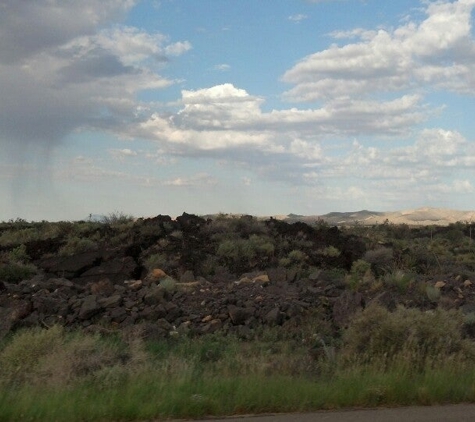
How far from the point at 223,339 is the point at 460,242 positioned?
120ft

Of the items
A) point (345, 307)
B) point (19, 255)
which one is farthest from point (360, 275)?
point (19, 255)

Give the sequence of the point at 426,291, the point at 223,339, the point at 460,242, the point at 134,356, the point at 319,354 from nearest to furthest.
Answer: the point at 134,356 → the point at 319,354 → the point at 223,339 → the point at 426,291 → the point at 460,242

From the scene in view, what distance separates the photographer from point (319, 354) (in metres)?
13.5

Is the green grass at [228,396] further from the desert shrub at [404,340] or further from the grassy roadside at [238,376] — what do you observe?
the desert shrub at [404,340]

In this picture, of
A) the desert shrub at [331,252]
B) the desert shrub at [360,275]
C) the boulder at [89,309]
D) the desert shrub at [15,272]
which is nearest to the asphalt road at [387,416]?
the boulder at [89,309]

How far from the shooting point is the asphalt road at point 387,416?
890 centimetres

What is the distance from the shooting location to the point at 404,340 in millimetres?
12383

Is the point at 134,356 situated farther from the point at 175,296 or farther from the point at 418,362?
the point at 175,296

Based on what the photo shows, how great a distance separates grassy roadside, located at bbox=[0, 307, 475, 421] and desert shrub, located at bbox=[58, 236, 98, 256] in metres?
17.9

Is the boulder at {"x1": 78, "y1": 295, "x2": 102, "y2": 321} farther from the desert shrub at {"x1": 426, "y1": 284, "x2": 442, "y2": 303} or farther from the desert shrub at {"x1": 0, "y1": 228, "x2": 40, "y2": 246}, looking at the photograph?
the desert shrub at {"x1": 0, "y1": 228, "x2": 40, "y2": 246}

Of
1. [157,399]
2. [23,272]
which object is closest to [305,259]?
[23,272]

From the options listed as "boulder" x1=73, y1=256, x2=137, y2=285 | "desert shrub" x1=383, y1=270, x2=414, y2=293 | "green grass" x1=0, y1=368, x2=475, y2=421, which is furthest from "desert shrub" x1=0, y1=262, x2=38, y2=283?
"green grass" x1=0, y1=368, x2=475, y2=421

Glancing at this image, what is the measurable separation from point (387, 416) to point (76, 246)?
24705 mm

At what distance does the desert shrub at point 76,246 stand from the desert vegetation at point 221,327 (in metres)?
0.07
